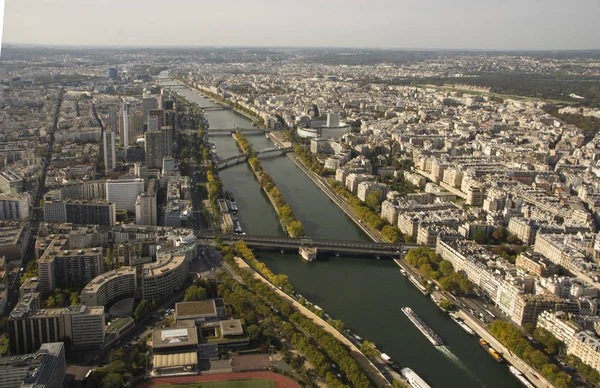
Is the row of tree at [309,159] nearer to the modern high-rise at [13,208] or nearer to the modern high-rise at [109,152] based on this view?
the modern high-rise at [109,152]

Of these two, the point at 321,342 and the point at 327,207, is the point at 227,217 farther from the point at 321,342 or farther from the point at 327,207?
the point at 321,342

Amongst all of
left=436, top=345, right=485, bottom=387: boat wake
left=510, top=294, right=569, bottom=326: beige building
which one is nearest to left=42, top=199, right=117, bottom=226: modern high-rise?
left=436, top=345, right=485, bottom=387: boat wake

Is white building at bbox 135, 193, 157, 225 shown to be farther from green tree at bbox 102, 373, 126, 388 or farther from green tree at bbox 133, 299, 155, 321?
green tree at bbox 102, 373, 126, 388

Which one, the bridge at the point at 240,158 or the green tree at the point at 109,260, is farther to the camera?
the bridge at the point at 240,158

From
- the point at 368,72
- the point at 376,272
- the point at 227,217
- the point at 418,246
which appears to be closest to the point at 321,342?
the point at 376,272

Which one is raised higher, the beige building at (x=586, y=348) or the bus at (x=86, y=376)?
the beige building at (x=586, y=348)

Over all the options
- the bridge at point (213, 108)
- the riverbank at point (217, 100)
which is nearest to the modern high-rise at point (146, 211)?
the riverbank at point (217, 100)
